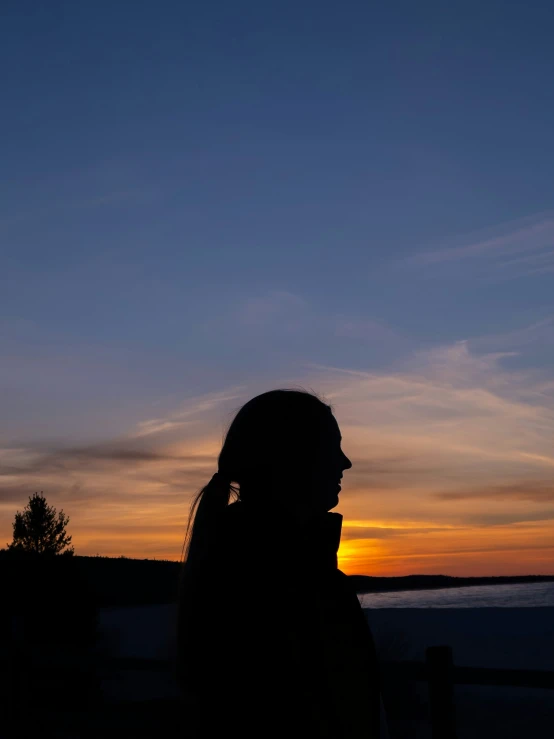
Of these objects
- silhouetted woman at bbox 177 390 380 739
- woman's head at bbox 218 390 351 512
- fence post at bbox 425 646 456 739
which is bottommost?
fence post at bbox 425 646 456 739

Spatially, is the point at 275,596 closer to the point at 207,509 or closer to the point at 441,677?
the point at 207,509

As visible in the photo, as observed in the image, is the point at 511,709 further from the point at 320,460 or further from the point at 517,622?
the point at 517,622

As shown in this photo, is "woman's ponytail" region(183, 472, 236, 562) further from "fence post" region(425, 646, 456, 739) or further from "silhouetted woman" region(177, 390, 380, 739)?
"fence post" region(425, 646, 456, 739)

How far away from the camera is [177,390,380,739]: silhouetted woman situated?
4.58 feet

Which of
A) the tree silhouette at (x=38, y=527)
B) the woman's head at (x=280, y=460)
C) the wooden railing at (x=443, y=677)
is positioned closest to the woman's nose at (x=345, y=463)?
the woman's head at (x=280, y=460)

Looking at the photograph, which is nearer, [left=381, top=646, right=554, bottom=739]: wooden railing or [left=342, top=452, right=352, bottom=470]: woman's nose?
[left=342, top=452, right=352, bottom=470]: woman's nose

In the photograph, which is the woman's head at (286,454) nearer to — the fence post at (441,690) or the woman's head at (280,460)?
the woman's head at (280,460)

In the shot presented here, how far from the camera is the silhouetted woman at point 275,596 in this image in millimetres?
1396

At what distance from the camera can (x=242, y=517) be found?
1562 millimetres

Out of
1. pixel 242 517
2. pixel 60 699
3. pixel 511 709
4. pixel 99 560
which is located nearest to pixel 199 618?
pixel 242 517

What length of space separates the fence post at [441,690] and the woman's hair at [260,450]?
2799 millimetres

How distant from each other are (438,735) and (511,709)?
9.73 meters

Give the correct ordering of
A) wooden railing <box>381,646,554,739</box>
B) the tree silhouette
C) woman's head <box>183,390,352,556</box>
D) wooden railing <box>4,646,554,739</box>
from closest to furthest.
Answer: woman's head <box>183,390,352,556</box> → wooden railing <box>4,646,554,739</box> → wooden railing <box>381,646,554,739</box> → the tree silhouette

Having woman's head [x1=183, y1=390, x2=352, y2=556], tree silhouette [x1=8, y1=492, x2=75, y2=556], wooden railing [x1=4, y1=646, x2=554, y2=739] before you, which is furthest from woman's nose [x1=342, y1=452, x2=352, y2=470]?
tree silhouette [x1=8, y1=492, x2=75, y2=556]
